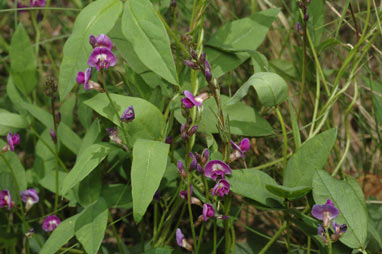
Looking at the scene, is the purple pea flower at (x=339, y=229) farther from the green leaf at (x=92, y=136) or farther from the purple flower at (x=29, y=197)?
the purple flower at (x=29, y=197)

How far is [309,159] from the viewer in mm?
1355

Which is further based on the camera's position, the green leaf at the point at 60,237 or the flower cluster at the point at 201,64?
the green leaf at the point at 60,237

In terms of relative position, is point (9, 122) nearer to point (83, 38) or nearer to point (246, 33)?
point (83, 38)

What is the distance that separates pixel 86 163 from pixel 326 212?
643 mm

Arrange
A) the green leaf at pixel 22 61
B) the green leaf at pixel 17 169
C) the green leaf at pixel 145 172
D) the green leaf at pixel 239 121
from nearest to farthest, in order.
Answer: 1. the green leaf at pixel 145 172
2. the green leaf at pixel 239 121
3. the green leaf at pixel 17 169
4. the green leaf at pixel 22 61

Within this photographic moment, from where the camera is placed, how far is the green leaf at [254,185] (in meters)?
1.33

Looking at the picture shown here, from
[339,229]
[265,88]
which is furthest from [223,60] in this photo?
[339,229]

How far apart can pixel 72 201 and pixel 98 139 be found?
0.22 metres

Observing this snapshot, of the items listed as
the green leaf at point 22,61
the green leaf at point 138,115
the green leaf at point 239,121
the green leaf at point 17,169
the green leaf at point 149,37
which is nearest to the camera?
the green leaf at point 149,37

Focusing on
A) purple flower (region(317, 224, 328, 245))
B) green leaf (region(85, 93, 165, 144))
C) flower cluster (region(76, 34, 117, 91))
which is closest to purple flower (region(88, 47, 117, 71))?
flower cluster (region(76, 34, 117, 91))

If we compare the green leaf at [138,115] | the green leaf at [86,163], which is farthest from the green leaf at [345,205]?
the green leaf at [86,163]

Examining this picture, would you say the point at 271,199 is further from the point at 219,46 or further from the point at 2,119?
the point at 2,119

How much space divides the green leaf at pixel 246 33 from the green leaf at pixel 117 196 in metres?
0.57

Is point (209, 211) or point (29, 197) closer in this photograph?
point (209, 211)
